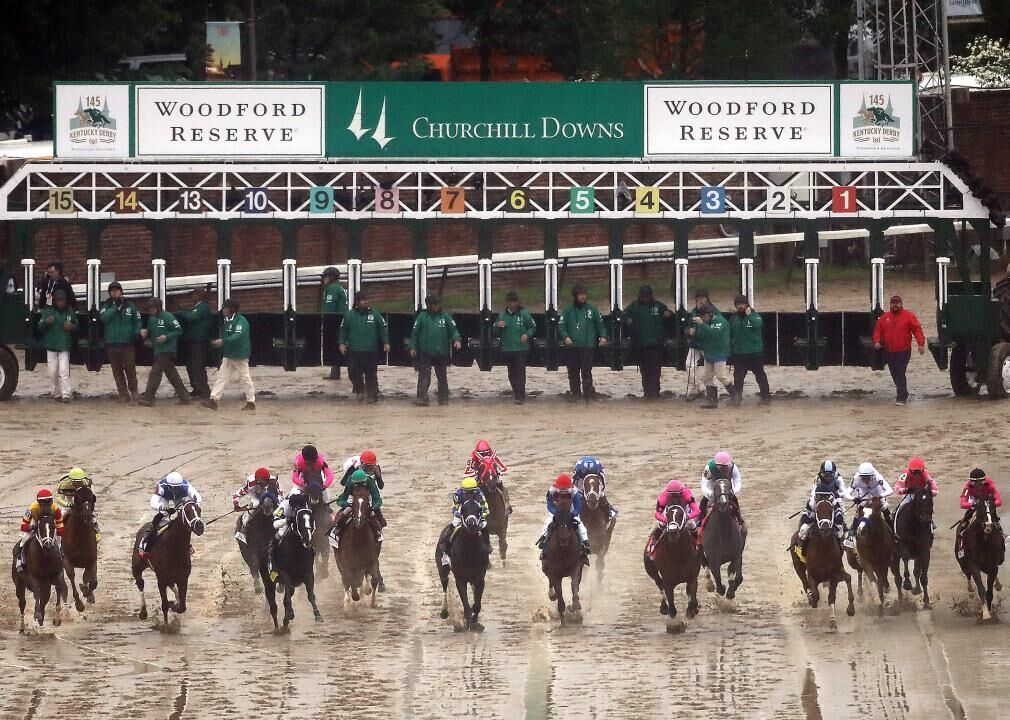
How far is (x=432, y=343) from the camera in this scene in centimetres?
2378

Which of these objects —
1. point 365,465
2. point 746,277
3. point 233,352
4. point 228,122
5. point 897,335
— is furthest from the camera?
point 746,277

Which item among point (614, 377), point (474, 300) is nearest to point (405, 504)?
point (614, 377)

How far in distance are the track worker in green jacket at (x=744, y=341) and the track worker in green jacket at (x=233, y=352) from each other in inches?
226

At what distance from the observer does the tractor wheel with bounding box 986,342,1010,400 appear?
23.9m

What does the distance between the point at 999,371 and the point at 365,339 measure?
7.62 metres

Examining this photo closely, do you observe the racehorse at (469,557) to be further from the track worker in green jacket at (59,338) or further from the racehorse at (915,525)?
the track worker in green jacket at (59,338)

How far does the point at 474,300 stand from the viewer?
108 ft

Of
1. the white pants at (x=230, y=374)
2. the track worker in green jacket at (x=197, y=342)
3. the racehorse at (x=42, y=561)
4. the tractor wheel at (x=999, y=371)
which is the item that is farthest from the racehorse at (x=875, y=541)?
the track worker in green jacket at (x=197, y=342)

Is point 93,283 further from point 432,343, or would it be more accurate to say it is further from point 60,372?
point 432,343

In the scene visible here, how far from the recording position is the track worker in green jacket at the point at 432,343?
78.0 ft

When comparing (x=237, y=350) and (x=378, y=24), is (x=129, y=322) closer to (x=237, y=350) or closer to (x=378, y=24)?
(x=237, y=350)

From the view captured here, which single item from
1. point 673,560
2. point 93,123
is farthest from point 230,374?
point 673,560

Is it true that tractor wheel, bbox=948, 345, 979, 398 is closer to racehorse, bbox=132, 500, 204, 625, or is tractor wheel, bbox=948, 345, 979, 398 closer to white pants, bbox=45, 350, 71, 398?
white pants, bbox=45, 350, 71, 398

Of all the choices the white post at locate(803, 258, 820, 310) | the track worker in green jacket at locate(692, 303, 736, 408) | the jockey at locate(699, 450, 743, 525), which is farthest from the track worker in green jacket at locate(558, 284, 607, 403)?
the jockey at locate(699, 450, 743, 525)
